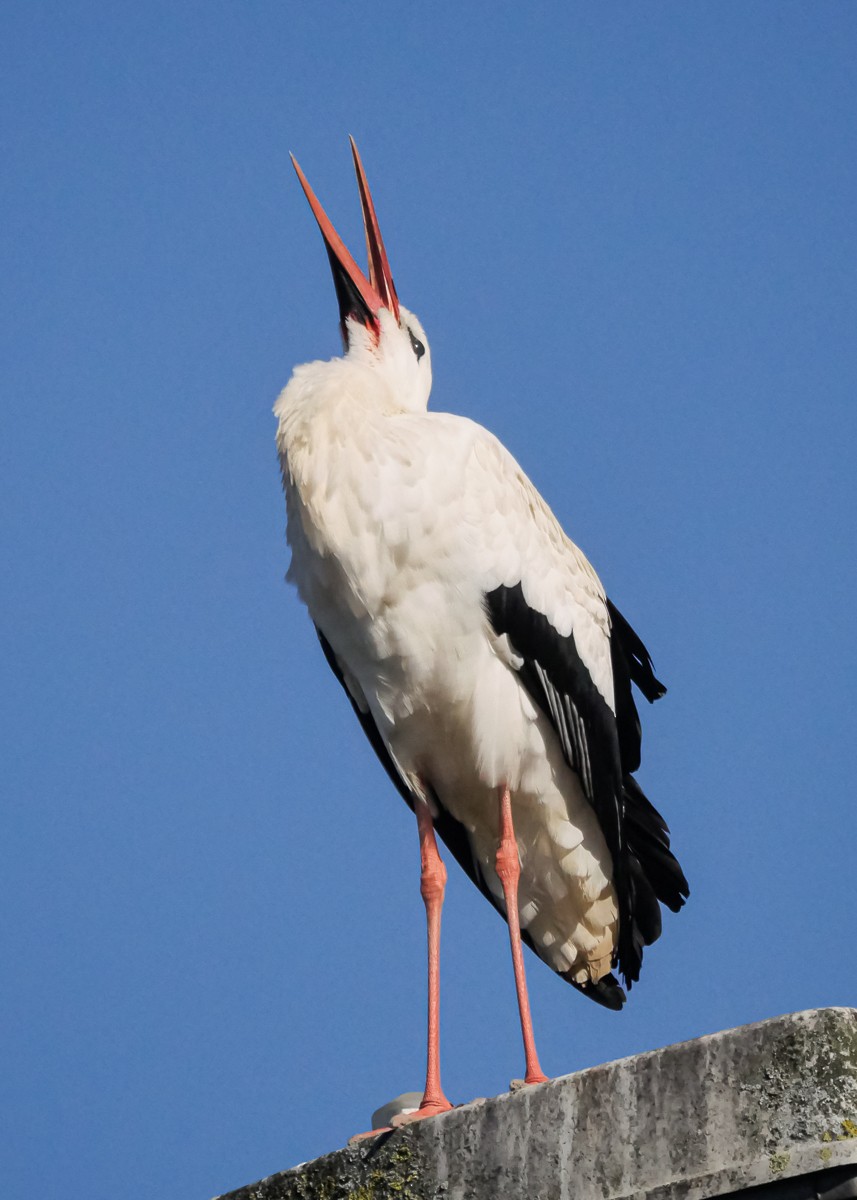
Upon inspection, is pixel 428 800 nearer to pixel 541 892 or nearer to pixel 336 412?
pixel 541 892

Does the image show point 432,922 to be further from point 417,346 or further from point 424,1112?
point 417,346

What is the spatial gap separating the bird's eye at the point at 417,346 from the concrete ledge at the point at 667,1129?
13.4ft

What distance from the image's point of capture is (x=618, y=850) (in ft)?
23.7

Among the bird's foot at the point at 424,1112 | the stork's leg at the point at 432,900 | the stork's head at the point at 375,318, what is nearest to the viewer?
the bird's foot at the point at 424,1112

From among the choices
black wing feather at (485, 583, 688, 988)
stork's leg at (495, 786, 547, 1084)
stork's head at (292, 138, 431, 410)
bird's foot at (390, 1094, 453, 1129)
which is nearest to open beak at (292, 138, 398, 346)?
stork's head at (292, 138, 431, 410)

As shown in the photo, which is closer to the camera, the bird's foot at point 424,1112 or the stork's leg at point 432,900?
the bird's foot at point 424,1112

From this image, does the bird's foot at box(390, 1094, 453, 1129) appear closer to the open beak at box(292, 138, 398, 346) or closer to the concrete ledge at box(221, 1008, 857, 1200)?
the concrete ledge at box(221, 1008, 857, 1200)

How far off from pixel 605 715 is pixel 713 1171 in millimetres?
3311

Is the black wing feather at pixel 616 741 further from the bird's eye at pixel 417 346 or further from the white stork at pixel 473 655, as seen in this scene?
the bird's eye at pixel 417 346

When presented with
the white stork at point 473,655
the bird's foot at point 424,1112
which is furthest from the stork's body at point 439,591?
the bird's foot at point 424,1112

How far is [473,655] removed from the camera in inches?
266

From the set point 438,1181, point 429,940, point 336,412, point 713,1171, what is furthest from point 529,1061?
point 336,412

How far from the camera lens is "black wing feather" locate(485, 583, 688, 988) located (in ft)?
22.8

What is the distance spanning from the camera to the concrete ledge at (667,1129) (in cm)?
399
